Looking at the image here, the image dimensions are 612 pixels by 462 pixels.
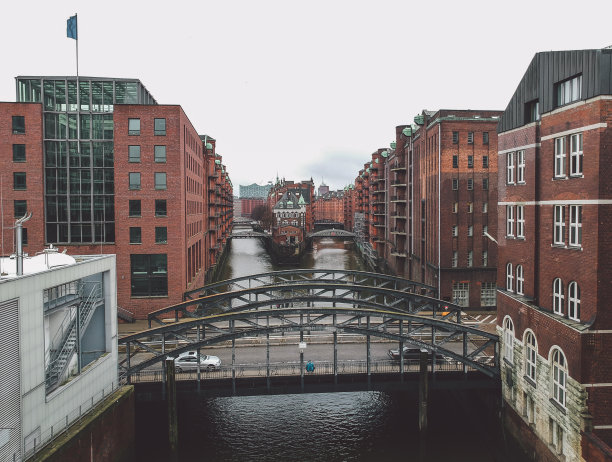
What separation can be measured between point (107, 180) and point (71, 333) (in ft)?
70.0

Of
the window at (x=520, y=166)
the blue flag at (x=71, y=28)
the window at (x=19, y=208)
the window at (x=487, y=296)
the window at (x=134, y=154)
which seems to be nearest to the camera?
the window at (x=520, y=166)

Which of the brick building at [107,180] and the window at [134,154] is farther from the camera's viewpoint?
the window at [134,154]

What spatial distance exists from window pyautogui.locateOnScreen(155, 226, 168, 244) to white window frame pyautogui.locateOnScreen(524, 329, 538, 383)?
25.9 m

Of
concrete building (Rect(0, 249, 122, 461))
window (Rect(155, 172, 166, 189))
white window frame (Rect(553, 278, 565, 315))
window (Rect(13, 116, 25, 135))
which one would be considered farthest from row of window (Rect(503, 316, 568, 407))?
window (Rect(13, 116, 25, 135))

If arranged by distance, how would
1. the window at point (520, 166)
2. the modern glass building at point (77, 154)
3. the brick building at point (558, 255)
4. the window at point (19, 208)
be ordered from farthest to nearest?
the modern glass building at point (77, 154) → the window at point (19, 208) → the window at point (520, 166) → the brick building at point (558, 255)

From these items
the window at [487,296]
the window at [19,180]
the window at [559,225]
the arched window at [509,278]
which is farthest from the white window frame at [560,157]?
the window at [19,180]

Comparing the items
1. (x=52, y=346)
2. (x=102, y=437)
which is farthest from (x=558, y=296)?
(x=52, y=346)

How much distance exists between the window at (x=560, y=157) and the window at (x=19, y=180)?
1340 inches

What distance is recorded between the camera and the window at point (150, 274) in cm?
3644

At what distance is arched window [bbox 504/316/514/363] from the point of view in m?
20.9

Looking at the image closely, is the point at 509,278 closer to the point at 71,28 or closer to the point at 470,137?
the point at 470,137

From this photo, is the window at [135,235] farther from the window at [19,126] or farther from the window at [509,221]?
the window at [509,221]

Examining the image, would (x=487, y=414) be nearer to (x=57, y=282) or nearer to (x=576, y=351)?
(x=576, y=351)

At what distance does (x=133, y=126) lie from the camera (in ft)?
118
